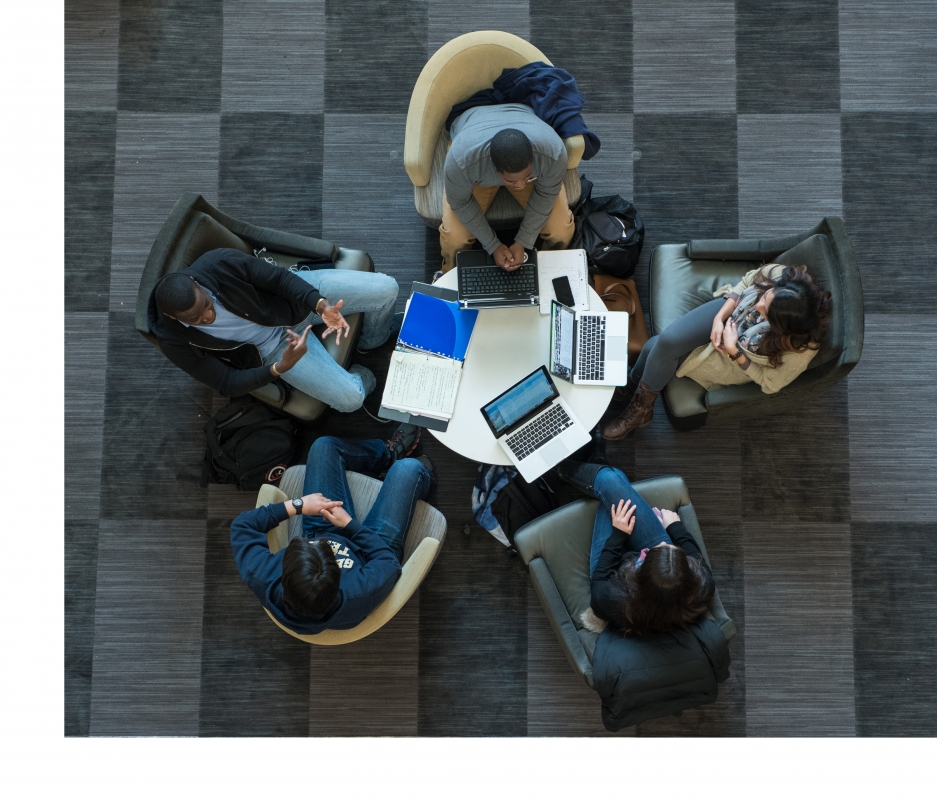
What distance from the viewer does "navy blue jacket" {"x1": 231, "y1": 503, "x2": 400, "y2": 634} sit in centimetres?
232

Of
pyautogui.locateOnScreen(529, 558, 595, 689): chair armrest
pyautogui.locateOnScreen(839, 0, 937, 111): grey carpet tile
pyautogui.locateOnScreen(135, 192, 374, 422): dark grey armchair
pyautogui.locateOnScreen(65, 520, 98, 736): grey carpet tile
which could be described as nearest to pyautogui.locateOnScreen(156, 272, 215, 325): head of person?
pyautogui.locateOnScreen(135, 192, 374, 422): dark grey armchair

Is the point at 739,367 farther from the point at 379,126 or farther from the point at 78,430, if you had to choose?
the point at 78,430

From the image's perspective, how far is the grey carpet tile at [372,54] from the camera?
128 inches

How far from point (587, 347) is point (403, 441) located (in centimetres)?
90

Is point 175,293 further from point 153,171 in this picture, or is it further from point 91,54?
point 91,54

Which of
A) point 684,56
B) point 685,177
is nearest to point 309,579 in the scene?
point 685,177

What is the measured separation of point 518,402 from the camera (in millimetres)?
2580

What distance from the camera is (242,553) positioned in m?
2.45

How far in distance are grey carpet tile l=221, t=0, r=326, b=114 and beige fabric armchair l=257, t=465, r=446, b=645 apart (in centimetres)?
176

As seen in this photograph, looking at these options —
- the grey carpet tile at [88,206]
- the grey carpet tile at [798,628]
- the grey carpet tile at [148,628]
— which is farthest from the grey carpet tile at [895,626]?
the grey carpet tile at [88,206]

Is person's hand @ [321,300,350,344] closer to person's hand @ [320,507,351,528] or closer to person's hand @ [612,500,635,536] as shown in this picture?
person's hand @ [320,507,351,528]

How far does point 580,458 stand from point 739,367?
738 millimetres

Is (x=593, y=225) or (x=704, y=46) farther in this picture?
(x=704, y=46)

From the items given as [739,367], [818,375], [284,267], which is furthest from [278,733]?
[818,375]
